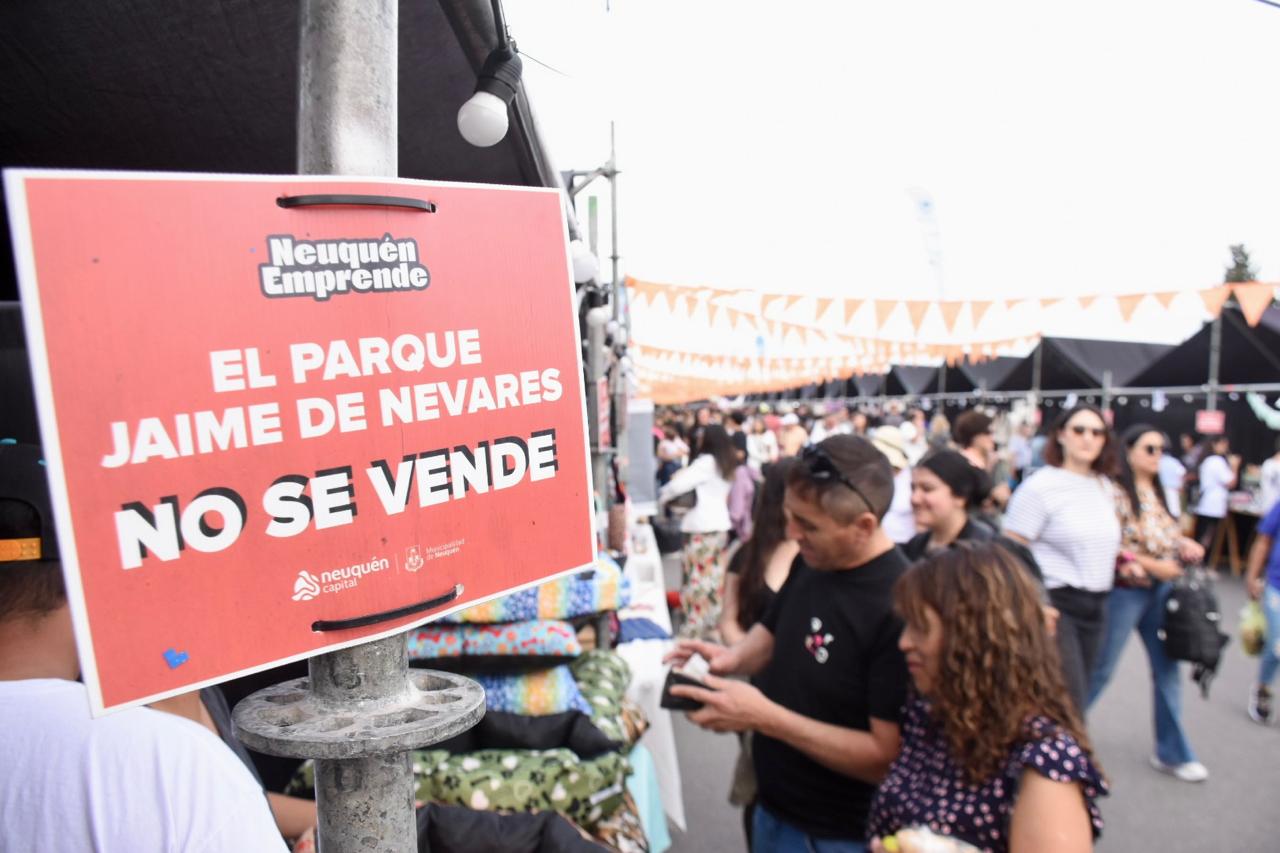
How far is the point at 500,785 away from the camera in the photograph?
2143 millimetres

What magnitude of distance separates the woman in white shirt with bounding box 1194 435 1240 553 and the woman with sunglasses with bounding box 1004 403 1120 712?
272 inches

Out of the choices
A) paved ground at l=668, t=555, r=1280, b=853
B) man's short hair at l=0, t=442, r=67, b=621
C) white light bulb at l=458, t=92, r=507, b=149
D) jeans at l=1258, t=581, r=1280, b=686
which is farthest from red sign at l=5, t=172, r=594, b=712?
jeans at l=1258, t=581, r=1280, b=686

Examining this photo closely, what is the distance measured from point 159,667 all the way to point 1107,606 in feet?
13.6

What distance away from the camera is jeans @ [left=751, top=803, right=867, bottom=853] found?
6.49 feet

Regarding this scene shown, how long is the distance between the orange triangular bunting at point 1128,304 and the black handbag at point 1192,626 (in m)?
7.42

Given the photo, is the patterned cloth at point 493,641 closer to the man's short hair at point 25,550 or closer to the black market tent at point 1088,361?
the man's short hair at point 25,550

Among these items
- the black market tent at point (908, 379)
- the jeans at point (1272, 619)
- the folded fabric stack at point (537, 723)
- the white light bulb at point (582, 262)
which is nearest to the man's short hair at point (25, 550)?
the folded fabric stack at point (537, 723)

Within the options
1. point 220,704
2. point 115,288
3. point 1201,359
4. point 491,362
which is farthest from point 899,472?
point 1201,359

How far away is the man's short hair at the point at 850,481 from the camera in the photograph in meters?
2.07

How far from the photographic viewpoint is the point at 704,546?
5.85 meters

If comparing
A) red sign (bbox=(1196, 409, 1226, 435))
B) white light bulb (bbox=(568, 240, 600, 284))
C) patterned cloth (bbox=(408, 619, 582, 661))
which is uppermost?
white light bulb (bbox=(568, 240, 600, 284))

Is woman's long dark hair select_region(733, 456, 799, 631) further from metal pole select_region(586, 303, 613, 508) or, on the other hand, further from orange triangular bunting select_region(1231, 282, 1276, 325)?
orange triangular bunting select_region(1231, 282, 1276, 325)

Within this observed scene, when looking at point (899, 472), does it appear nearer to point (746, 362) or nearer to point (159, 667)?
point (159, 667)

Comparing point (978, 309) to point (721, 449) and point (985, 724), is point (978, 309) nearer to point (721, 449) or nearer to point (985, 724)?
point (721, 449)
